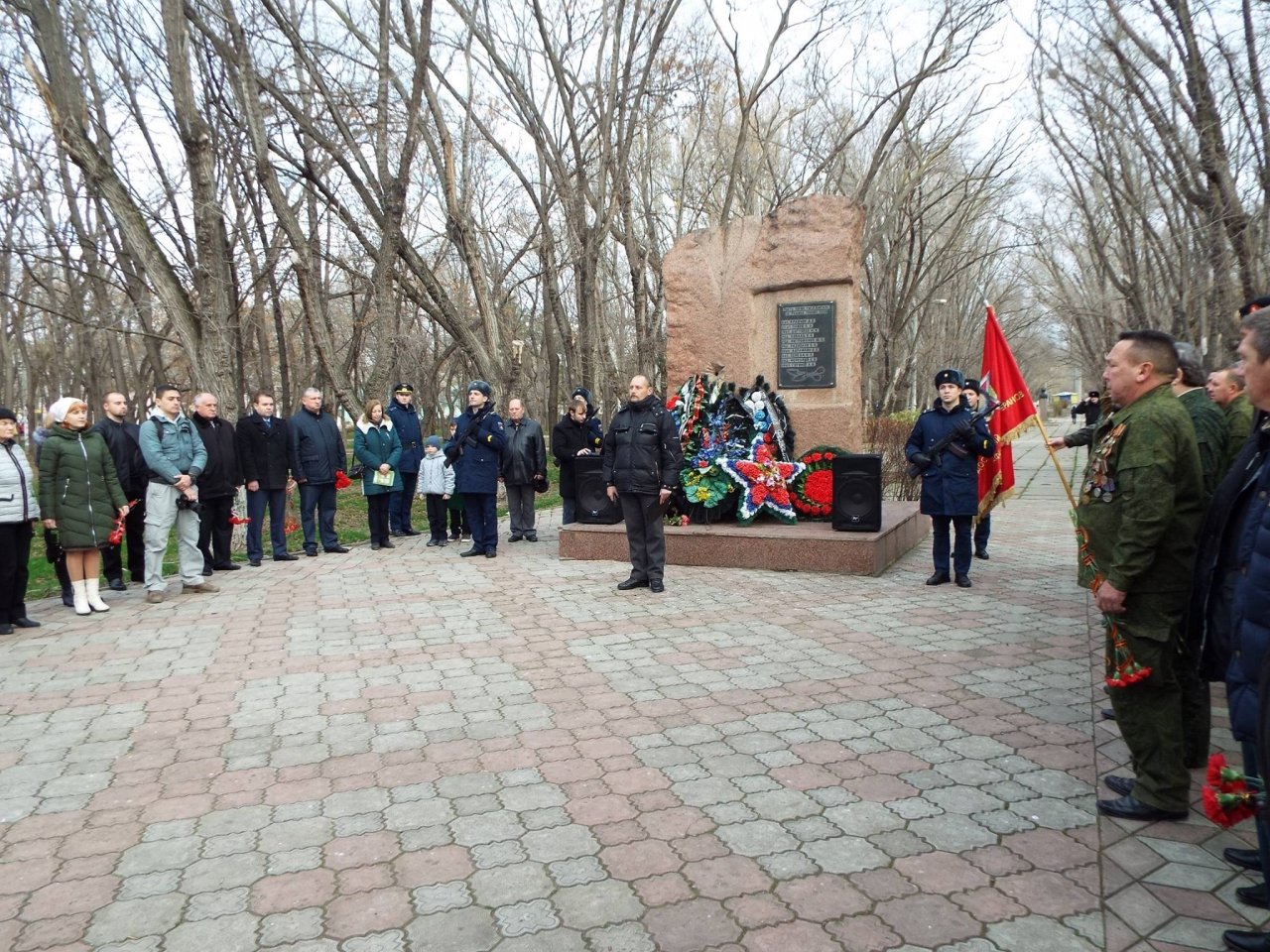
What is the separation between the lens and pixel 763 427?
367 inches

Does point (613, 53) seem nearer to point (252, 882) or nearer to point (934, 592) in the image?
point (934, 592)

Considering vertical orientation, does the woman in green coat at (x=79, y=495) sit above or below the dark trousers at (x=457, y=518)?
above

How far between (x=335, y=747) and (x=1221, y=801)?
3658mm

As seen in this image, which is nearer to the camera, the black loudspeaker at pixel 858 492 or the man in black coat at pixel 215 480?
the black loudspeaker at pixel 858 492

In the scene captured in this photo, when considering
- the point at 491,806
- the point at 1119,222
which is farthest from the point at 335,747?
the point at 1119,222

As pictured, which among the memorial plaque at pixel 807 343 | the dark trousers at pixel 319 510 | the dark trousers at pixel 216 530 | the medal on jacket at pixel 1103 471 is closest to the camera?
the medal on jacket at pixel 1103 471

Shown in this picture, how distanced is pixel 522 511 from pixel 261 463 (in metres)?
3.19

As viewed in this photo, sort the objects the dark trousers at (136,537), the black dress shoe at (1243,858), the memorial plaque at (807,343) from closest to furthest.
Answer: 1. the black dress shoe at (1243,858)
2. the dark trousers at (136,537)
3. the memorial plaque at (807,343)

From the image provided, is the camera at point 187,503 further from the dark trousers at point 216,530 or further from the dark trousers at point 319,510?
the dark trousers at point 319,510

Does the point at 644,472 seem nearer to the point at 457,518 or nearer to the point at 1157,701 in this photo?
the point at 457,518

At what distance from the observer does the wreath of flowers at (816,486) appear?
9.03m

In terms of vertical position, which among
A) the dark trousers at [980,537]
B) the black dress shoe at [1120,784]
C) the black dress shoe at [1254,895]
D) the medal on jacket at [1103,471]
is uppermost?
the medal on jacket at [1103,471]

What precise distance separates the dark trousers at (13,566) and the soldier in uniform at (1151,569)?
7.49 m

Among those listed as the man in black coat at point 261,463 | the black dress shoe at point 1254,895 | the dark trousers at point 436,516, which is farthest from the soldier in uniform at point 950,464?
the man in black coat at point 261,463
